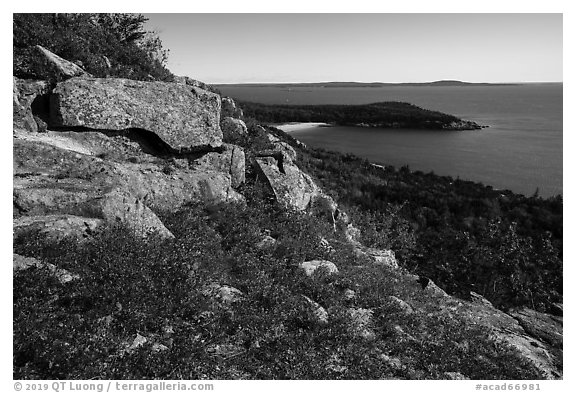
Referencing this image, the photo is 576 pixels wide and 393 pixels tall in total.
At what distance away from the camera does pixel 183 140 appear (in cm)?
1070

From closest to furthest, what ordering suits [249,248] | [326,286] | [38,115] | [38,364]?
1. [38,364]
2. [326,286]
3. [249,248]
4. [38,115]

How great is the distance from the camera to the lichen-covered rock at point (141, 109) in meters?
9.43

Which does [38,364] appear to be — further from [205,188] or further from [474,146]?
[474,146]

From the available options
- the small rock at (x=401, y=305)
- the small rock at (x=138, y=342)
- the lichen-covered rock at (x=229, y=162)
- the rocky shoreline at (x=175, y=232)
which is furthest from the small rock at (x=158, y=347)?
the lichen-covered rock at (x=229, y=162)

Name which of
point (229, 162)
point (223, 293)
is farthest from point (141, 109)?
point (223, 293)

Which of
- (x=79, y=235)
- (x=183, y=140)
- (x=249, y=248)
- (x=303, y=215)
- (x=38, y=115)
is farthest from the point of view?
(x=303, y=215)

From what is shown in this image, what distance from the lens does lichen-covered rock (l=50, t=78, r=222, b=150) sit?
9.43 m

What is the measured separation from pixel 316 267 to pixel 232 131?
8013 mm

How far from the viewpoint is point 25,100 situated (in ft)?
30.4

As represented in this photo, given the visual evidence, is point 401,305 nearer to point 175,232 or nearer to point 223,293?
point 223,293

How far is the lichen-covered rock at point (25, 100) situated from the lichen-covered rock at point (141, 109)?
508 millimetres

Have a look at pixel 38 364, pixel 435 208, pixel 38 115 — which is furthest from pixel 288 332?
pixel 435 208

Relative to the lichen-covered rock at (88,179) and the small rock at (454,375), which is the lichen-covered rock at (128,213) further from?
the small rock at (454,375)
